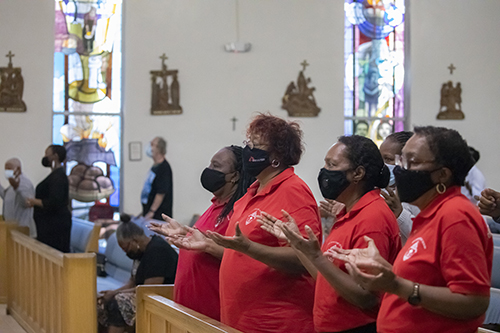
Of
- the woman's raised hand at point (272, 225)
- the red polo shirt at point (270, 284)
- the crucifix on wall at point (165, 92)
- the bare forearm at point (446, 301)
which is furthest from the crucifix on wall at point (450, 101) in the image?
the bare forearm at point (446, 301)

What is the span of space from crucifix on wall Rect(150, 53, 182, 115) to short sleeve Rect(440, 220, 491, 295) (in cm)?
798

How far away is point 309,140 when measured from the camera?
9914 millimetres

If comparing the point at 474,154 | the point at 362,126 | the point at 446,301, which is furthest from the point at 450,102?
the point at 446,301

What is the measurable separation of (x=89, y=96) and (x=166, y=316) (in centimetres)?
716

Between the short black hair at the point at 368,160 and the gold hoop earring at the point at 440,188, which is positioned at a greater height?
the short black hair at the point at 368,160

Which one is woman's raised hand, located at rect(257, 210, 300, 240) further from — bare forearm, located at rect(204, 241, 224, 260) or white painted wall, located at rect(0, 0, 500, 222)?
white painted wall, located at rect(0, 0, 500, 222)

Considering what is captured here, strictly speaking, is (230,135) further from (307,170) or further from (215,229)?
(215,229)

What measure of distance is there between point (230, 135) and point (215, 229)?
266 inches

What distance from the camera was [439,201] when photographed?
70.2 inches

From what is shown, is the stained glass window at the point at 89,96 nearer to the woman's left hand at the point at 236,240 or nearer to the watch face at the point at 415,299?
the woman's left hand at the point at 236,240

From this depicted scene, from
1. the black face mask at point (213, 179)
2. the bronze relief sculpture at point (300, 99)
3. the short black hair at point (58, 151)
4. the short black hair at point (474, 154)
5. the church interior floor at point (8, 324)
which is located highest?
the bronze relief sculpture at point (300, 99)

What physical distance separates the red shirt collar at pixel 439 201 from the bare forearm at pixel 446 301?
230 mm

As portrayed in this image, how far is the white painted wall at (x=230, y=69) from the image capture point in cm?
898

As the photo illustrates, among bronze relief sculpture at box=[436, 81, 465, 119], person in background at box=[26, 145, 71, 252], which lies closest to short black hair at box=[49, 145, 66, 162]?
person in background at box=[26, 145, 71, 252]
